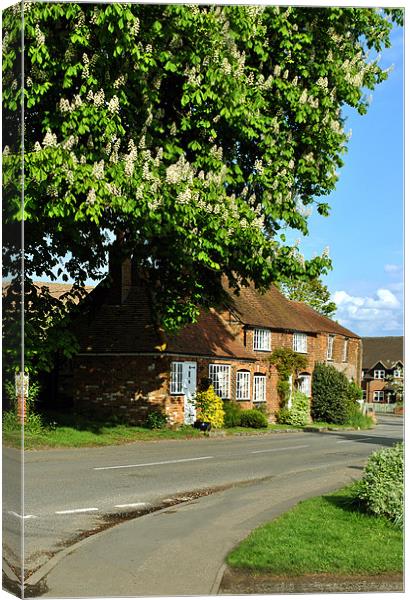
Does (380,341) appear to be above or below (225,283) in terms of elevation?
below

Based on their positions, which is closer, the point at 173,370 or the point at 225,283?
the point at 173,370

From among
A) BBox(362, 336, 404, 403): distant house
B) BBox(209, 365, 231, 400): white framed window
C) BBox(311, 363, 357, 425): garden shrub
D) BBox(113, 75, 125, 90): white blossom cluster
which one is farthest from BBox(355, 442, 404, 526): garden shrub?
BBox(113, 75, 125, 90): white blossom cluster

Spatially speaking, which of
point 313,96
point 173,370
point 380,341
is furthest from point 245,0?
point 173,370

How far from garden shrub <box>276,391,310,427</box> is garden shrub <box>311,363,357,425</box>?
211mm

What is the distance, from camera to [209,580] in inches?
261

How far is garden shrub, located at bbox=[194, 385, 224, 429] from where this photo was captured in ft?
29.1

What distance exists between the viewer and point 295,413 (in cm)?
928

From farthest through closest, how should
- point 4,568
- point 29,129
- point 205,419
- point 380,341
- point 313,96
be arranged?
point 29,129
point 313,96
point 205,419
point 380,341
point 4,568

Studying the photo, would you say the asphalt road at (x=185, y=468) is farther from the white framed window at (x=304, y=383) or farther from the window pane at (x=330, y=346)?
the window pane at (x=330, y=346)

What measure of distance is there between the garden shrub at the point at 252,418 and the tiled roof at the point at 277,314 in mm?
1058

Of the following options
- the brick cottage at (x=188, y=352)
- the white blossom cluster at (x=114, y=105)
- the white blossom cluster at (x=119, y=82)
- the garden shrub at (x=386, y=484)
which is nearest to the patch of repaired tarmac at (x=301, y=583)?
the garden shrub at (x=386, y=484)

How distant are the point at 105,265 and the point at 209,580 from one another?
15.2 ft

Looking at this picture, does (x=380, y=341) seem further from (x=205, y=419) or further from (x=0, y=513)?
(x=0, y=513)

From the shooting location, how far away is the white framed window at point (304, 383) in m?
8.86
